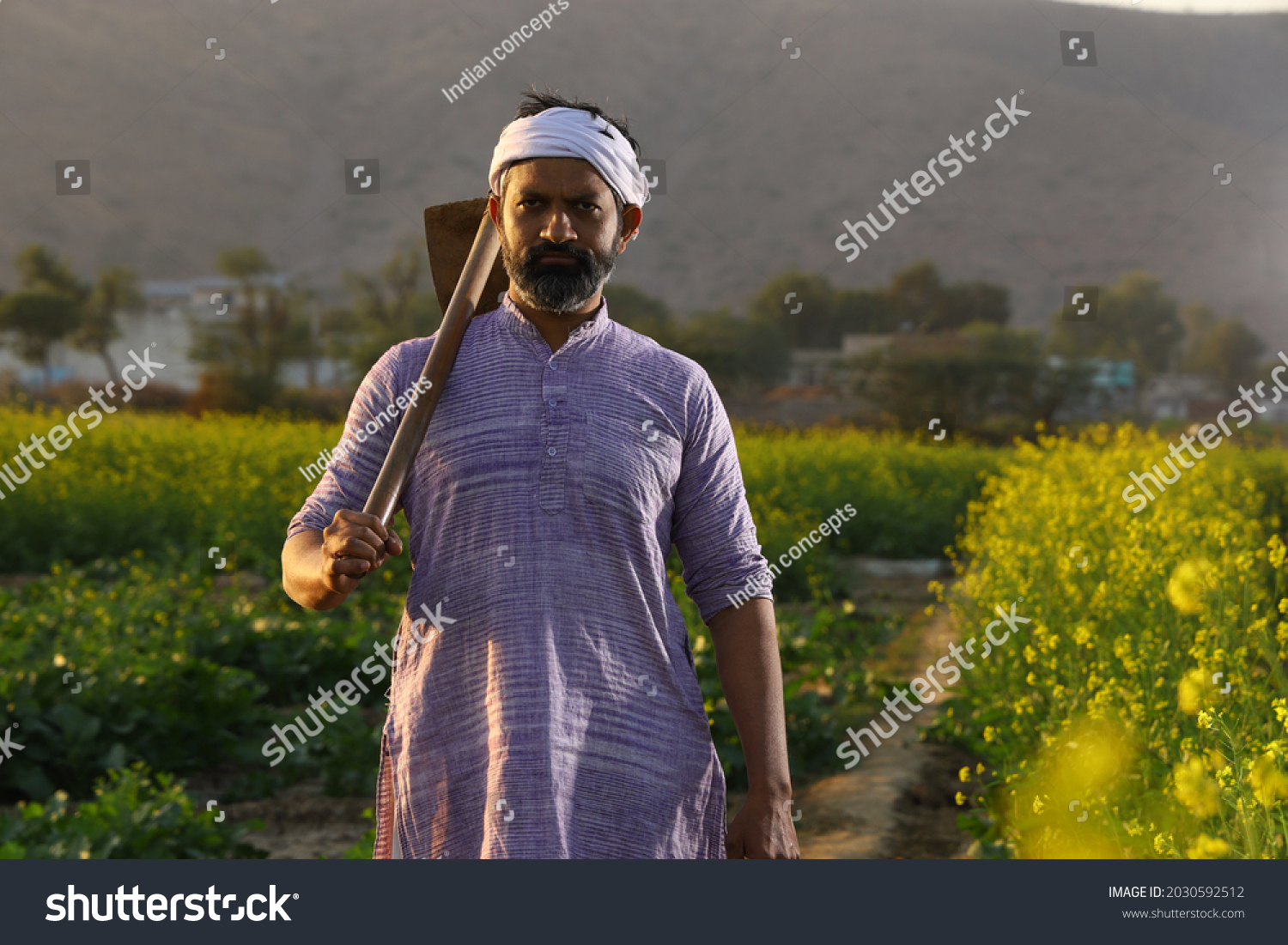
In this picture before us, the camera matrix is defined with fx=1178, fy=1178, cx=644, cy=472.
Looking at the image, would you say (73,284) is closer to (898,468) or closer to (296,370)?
(296,370)

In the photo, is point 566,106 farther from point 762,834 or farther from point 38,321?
point 38,321

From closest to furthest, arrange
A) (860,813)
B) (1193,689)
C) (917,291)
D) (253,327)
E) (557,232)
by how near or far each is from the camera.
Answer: (557,232) → (1193,689) → (860,813) → (253,327) → (917,291)

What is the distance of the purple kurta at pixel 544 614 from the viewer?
59.5 inches

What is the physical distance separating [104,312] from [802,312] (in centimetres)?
2754

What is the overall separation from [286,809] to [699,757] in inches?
132

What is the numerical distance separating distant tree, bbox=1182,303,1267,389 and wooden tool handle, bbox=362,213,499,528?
2170 inches

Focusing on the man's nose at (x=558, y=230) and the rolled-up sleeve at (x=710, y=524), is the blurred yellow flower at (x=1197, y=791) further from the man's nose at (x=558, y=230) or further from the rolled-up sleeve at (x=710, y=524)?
the man's nose at (x=558, y=230)

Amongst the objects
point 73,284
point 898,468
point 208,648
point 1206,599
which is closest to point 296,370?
point 73,284

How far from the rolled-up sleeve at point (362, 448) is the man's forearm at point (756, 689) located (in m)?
0.49

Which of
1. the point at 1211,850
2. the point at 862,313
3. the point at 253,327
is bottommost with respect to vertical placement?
the point at 1211,850

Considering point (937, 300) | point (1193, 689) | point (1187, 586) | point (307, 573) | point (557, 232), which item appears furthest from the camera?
point (937, 300)

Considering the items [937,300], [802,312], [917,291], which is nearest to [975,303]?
[937,300]

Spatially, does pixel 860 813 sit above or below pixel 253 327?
below

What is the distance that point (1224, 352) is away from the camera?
54406 mm
